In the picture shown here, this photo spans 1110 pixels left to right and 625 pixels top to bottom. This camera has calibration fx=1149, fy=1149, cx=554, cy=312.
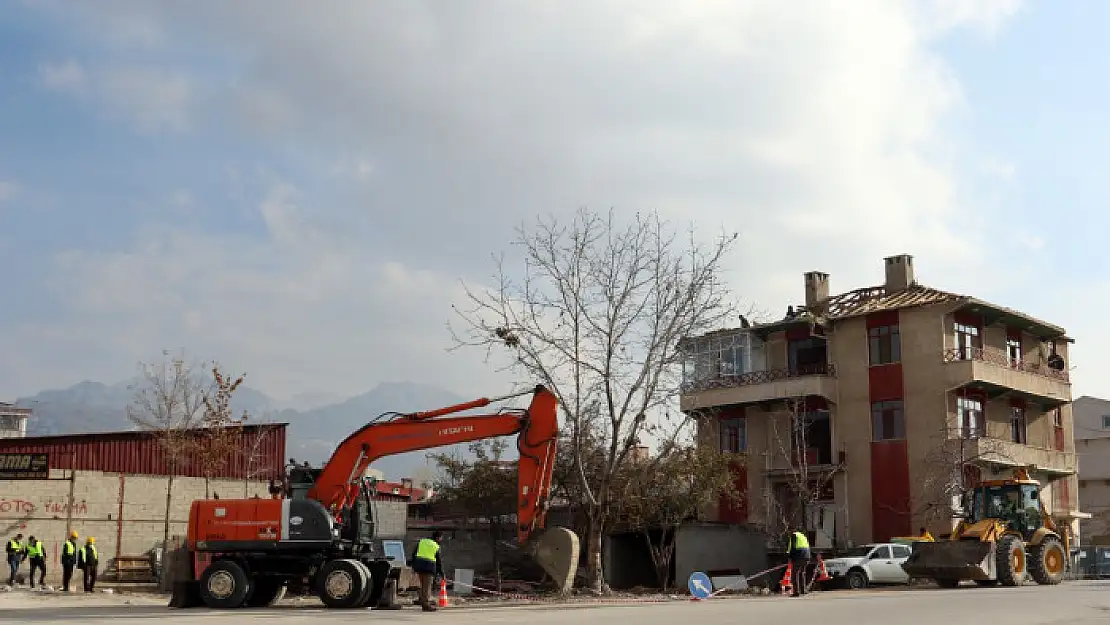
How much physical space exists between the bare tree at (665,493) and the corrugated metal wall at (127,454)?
49.9ft

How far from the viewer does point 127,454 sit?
44.8 m

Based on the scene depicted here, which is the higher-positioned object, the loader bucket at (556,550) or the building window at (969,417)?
the building window at (969,417)

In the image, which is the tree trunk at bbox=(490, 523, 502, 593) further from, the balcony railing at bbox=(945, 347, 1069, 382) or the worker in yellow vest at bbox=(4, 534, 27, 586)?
the balcony railing at bbox=(945, 347, 1069, 382)

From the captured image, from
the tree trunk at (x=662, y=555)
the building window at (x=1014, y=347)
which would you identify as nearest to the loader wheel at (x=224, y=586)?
the tree trunk at (x=662, y=555)

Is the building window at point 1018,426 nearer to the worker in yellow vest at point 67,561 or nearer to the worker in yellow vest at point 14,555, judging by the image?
the worker in yellow vest at point 67,561

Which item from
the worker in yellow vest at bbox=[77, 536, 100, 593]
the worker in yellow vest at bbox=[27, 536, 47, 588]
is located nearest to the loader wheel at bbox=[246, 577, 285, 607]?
the worker in yellow vest at bbox=[77, 536, 100, 593]

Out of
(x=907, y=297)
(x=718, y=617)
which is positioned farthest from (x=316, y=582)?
(x=907, y=297)

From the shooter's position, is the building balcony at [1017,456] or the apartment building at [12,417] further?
the apartment building at [12,417]

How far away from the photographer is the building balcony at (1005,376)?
4603 centimetres

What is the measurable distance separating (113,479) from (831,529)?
93.4 ft

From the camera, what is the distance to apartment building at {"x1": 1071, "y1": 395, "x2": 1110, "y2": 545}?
7300cm

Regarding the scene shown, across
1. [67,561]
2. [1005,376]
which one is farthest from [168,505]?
[1005,376]

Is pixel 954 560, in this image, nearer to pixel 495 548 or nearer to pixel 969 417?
pixel 495 548

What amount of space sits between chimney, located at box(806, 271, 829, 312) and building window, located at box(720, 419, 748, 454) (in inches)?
252
